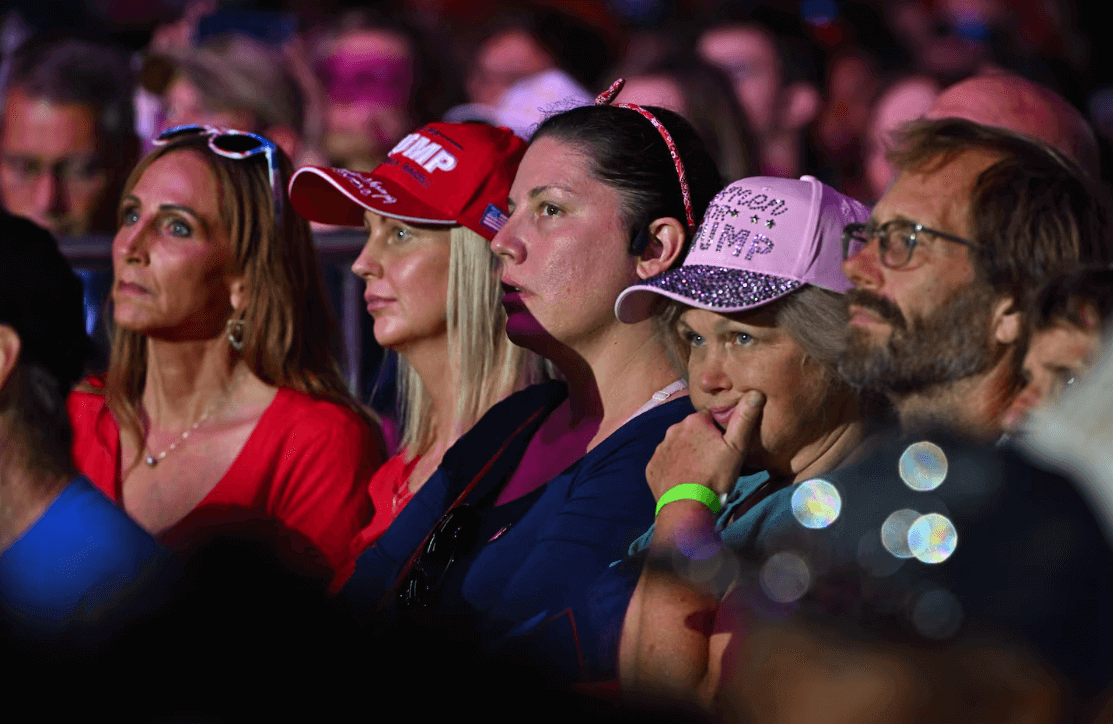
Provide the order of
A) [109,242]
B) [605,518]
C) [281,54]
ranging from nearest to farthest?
[605,518]
[109,242]
[281,54]

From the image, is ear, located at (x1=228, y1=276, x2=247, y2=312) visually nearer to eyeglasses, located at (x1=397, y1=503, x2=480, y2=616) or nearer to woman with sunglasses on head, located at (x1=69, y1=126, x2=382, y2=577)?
woman with sunglasses on head, located at (x1=69, y1=126, x2=382, y2=577)

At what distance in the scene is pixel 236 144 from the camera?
3.90m

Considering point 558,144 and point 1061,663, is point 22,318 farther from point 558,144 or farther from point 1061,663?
point 1061,663

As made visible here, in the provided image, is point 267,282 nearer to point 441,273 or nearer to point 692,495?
point 441,273

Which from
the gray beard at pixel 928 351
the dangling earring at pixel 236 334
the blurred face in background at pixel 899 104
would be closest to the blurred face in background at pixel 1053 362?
the gray beard at pixel 928 351

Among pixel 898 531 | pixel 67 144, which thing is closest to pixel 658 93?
pixel 67 144

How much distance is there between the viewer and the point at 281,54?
5.70 m

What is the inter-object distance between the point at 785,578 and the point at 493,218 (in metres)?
1.74

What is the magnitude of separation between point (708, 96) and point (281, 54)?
2.02 meters

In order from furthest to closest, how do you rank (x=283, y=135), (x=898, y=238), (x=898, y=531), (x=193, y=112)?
(x=193, y=112)
(x=283, y=135)
(x=898, y=238)
(x=898, y=531)

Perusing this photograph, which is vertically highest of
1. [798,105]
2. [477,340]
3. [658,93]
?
[477,340]

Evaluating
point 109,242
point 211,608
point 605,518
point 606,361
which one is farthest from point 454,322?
point 211,608

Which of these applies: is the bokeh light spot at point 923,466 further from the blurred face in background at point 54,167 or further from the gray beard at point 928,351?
the blurred face in background at point 54,167

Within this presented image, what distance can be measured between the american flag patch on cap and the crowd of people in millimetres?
27
